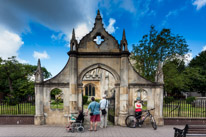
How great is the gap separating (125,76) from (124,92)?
107 centimetres

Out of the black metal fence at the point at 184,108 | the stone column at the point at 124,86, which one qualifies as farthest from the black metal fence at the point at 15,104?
the black metal fence at the point at 184,108

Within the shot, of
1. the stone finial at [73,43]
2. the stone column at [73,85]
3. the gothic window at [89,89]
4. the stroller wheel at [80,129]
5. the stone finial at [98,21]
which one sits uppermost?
the stone finial at [98,21]

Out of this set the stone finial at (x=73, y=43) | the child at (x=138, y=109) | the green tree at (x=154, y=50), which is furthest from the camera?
the green tree at (x=154, y=50)

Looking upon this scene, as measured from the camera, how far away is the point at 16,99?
354 inches

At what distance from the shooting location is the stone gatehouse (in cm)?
863

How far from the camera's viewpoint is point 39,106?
8.59m

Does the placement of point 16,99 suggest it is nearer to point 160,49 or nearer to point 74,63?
point 74,63

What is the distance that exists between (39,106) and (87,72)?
12.7 feet

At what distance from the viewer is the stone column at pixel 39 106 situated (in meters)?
8.52

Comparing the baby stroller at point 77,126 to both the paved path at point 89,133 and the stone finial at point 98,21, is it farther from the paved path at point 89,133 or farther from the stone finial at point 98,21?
the stone finial at point 98,21

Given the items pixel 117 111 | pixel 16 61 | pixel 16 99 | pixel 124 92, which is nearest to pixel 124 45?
pixel 124 92

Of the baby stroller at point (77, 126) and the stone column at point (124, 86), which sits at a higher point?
the stone column at point (124, 86)

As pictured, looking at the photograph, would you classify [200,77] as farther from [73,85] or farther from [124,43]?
[73,85]

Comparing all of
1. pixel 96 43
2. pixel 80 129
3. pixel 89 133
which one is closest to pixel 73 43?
pixel 96 43
